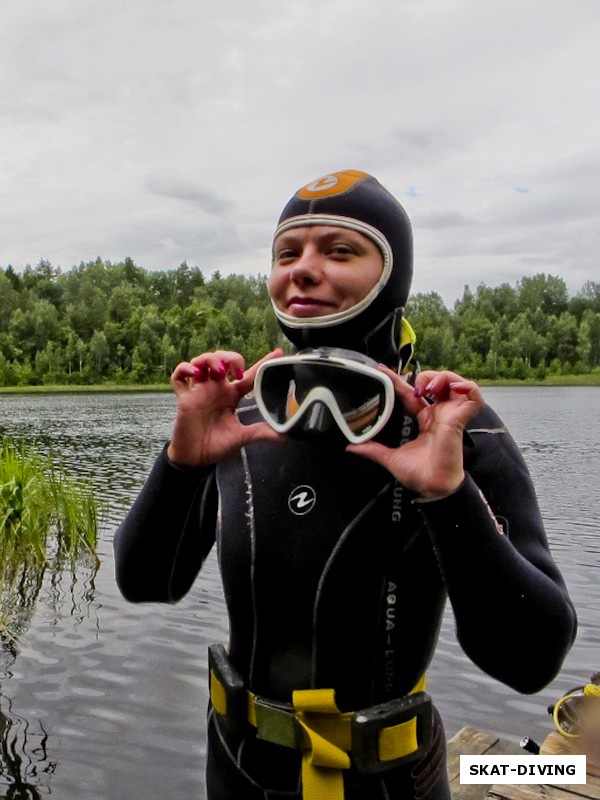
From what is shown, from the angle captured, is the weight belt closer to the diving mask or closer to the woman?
the woman

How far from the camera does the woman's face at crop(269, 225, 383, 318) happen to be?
6.19 feet

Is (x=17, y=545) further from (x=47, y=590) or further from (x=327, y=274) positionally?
(x=327, y=274)

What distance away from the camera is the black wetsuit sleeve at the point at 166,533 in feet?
6.36

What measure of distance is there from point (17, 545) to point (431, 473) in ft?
27.9

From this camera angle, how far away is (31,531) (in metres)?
9.27

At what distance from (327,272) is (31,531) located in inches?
326

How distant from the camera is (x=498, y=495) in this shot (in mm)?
1838

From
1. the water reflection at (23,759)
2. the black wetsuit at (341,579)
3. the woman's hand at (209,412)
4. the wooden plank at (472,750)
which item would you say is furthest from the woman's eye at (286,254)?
the water reflection at (23,759)

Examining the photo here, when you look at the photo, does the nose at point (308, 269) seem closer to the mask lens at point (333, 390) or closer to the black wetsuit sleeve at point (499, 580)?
the mask lens at point (333, 390)

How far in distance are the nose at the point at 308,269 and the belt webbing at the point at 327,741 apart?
97 cm

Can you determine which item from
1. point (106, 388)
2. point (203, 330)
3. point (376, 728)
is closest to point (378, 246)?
point (376, 728)

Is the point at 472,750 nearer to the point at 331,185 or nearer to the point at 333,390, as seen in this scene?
the point at 333,390

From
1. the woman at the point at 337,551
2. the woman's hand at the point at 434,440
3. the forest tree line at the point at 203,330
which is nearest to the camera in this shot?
the woman's hand at the point at 434,440

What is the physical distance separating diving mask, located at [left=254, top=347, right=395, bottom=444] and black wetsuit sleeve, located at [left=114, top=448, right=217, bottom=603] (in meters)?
0.28
